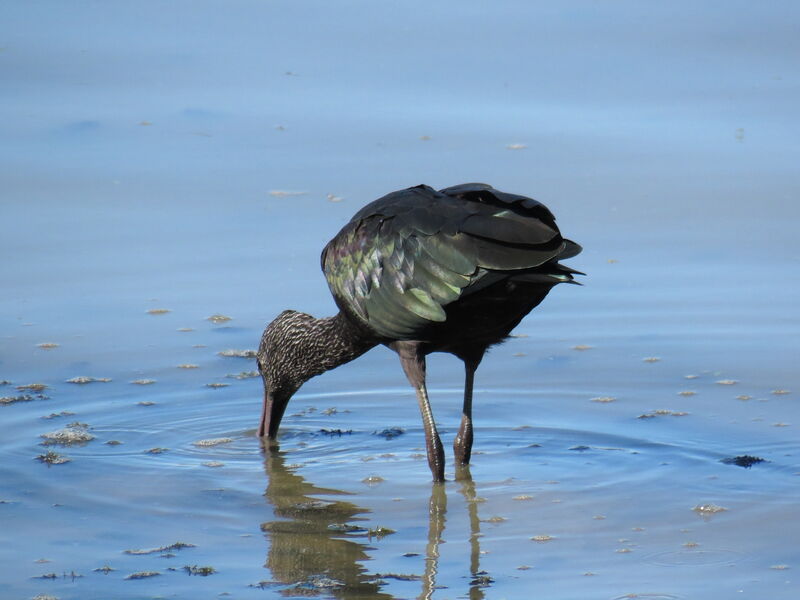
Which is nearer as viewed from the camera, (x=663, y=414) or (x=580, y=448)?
(x=580, y=448)

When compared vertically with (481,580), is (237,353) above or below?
above

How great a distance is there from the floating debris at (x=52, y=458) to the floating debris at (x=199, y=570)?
1771 millimetres

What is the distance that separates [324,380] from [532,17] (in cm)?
603

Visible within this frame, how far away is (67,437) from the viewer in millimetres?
8109

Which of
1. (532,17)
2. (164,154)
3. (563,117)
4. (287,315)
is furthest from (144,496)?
(532,17)

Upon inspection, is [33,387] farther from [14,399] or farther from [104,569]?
[104,569]

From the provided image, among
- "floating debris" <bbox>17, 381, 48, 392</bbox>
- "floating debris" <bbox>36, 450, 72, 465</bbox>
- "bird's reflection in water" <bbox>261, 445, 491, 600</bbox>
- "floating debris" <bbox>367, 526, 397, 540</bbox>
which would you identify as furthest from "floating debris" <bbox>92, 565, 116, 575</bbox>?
"floating debris" <bbox>17, 381, 48, 392</bbox>

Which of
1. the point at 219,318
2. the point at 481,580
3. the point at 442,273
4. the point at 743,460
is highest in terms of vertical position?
the point at 442,273

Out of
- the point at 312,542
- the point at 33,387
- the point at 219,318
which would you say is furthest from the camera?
the point at 219,318

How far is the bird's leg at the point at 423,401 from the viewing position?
7551 mm

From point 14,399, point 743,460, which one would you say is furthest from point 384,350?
point 743,460

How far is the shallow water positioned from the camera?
257 inches

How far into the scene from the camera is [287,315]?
8805mm

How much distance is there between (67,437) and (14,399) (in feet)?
2.34
